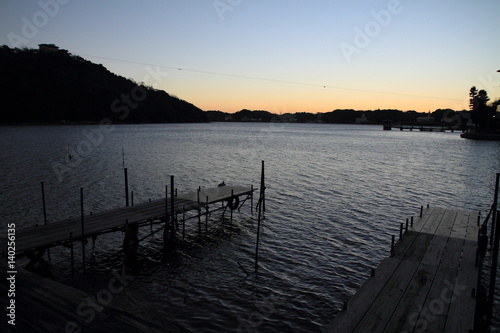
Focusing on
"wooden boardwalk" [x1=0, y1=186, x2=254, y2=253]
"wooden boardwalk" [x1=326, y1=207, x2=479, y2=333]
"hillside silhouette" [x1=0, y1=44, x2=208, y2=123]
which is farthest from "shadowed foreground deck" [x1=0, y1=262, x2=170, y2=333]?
"hillside silhouette" [x1=0, y1=44, x2=208, y2=123]

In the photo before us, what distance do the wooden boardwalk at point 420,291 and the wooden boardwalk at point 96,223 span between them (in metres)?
13.2

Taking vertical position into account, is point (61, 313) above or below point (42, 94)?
below

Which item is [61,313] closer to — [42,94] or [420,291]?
[420,291]

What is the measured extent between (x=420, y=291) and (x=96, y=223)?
16.2 metres

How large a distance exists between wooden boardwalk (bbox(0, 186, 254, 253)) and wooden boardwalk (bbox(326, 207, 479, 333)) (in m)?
13.2

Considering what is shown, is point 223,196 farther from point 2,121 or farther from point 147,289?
point 2,121

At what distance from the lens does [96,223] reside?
18.6 meters

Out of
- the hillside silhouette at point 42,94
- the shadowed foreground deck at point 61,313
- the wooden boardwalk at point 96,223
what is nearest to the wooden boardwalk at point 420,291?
the shadowed foreground deck at point 61,313

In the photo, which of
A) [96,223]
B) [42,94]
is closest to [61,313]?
[96,223]

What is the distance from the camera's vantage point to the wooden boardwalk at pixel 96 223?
15.7 metres

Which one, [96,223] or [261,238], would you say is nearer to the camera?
[96,223]

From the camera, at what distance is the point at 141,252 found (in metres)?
20.3

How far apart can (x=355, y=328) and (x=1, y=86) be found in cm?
19436

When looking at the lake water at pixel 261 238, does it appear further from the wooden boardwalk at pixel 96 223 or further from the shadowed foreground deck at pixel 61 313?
the shadowed foreground deck at pixel 61 313
